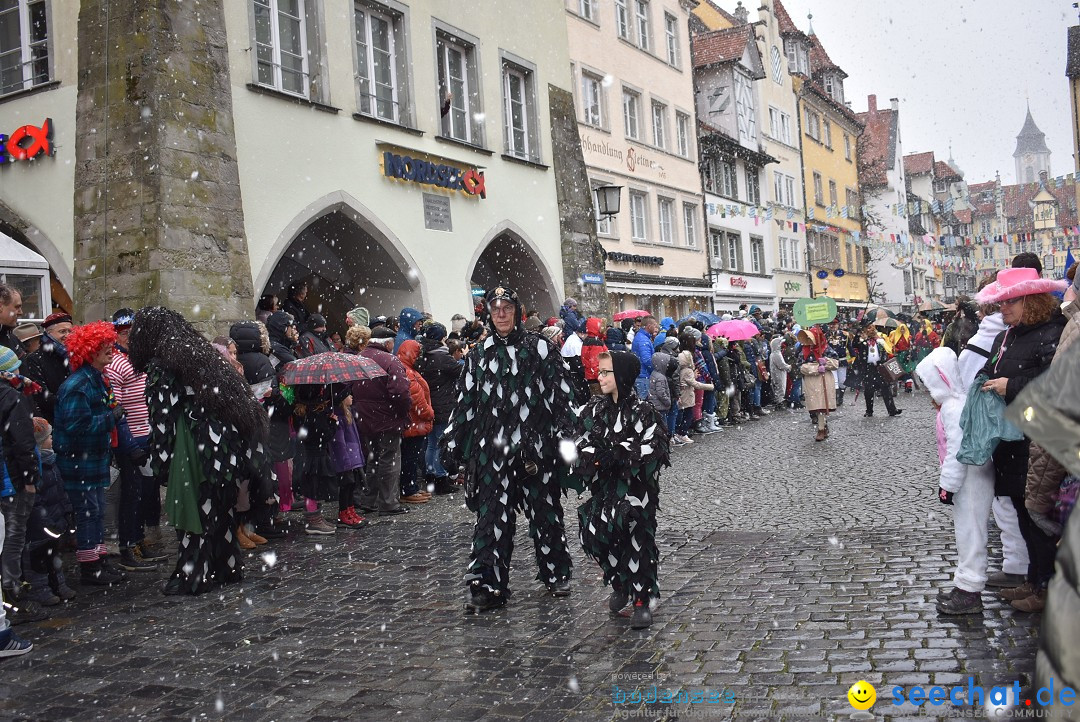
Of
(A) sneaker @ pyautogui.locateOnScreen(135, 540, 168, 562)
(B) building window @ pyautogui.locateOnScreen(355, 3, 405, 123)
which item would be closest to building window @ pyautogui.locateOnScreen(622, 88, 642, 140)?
(B) building window @ pyautogui.locateOnScreen(355, 3, 405, 123)

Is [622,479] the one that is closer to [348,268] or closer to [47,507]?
[47,507]

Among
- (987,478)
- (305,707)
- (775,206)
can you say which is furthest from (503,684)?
(775,206)

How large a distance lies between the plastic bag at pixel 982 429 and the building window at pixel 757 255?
3237cm

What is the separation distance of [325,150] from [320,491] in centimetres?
692

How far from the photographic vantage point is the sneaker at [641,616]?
5.24 meters

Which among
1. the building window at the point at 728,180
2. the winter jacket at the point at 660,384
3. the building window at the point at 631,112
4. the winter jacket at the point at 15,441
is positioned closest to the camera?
the winter jacket at the point at 15,441

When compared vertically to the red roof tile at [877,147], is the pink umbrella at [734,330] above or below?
below

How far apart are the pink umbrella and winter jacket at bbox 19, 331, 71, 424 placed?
12.3 meters

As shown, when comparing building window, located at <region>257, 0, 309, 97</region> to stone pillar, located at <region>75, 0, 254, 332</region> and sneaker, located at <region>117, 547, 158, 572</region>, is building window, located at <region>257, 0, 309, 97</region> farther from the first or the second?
sneaker, located at <region>117, 547, 158, 572</region>

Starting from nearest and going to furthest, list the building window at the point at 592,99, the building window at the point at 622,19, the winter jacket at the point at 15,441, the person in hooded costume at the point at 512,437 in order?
the winter jacket at the point at 15,441 < the person in hooded costume at the point at 512,437 < the building window at the point at 592,99 < the building window at the point at 622,19

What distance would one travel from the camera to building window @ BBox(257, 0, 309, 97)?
532 inches

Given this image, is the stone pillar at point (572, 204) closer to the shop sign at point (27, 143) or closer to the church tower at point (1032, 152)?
the shop sign at point (27, 143)

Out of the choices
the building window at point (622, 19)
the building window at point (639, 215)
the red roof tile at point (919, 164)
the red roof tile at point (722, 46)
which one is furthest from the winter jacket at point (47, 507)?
the red roof tile at point (919, 164)

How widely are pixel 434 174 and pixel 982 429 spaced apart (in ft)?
41.9
